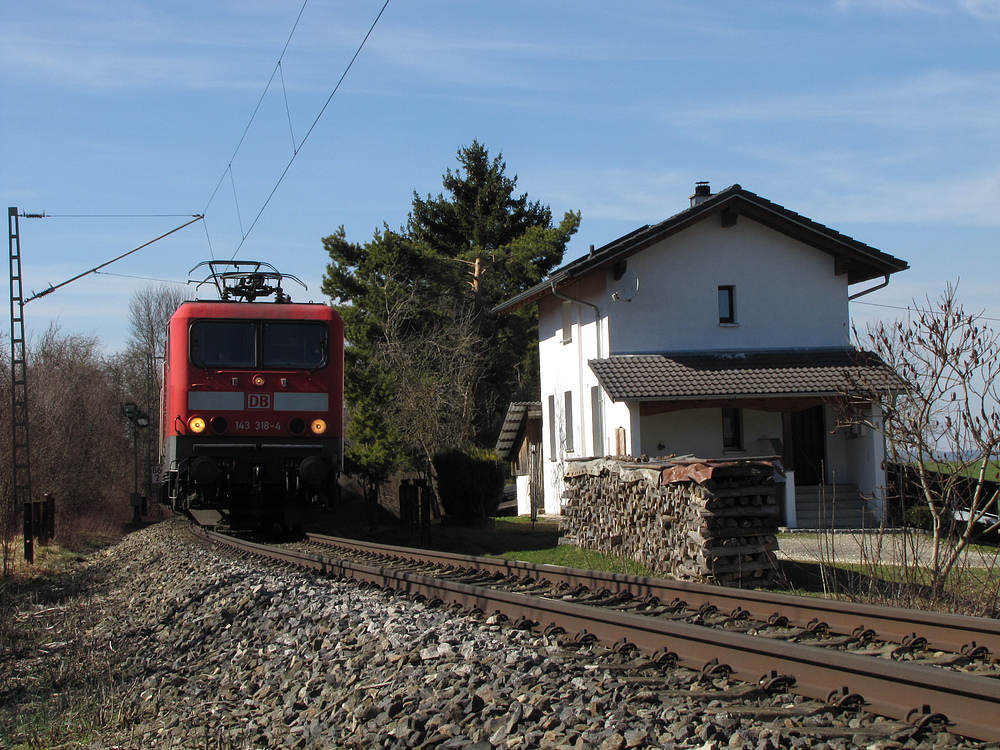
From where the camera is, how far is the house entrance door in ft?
70.2

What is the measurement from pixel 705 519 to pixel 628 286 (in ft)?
38.0

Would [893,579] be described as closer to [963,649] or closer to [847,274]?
[963,649]

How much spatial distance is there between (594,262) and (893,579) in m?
12.5

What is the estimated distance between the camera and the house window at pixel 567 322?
23.6m

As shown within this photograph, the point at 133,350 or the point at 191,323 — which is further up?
the point at 133,350

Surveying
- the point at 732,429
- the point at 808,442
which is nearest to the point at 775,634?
the point at 732,429

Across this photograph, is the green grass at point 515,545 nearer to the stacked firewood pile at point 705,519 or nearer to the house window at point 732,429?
the stacked firewood pile at point 705,519

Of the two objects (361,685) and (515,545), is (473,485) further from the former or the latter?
(361,685)

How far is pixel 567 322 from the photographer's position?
941 inches

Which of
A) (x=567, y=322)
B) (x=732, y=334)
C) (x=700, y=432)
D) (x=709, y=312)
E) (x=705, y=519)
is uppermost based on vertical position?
(x=567, y=322)

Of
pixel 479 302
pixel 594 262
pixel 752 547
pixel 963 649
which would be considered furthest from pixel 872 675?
pixel 479 302

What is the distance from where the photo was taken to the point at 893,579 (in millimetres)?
8453

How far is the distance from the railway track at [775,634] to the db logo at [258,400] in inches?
164

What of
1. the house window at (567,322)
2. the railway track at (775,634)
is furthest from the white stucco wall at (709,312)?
the railway track at (775,634)
